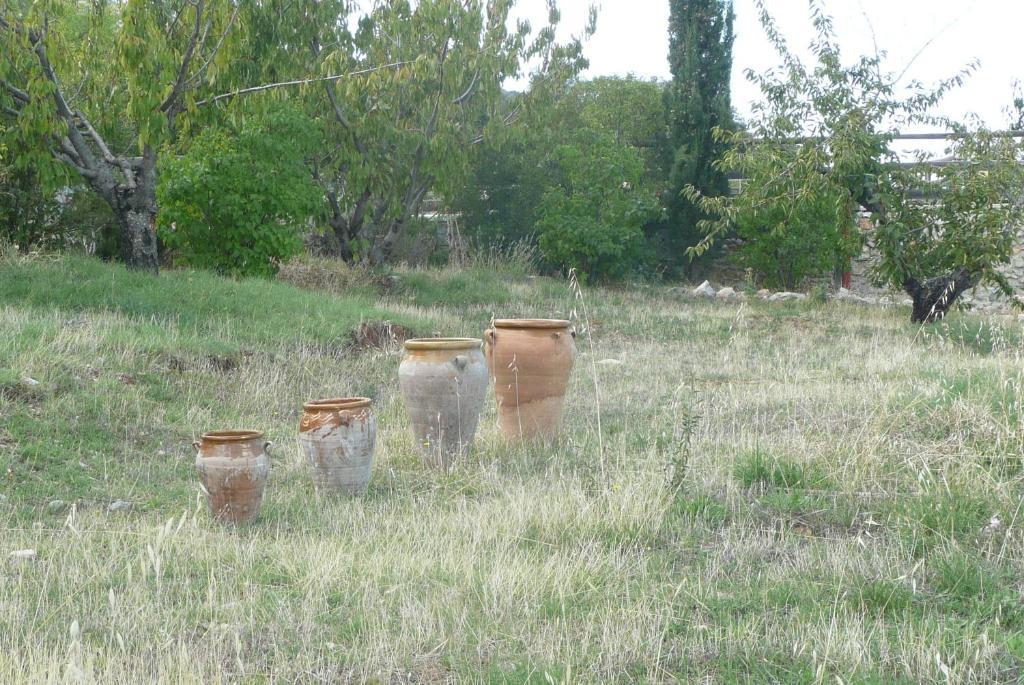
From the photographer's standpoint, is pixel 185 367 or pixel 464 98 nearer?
pixel 185 367

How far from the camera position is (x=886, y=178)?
12.4m

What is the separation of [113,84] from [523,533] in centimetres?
1058

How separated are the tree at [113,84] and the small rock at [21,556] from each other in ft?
24.5

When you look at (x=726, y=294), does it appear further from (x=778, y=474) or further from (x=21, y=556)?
(x=21, y=556)

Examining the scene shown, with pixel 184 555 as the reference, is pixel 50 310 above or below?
above

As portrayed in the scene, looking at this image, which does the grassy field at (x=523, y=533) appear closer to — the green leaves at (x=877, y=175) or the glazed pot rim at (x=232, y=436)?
the glazed pot rim at (x=232, y=436)

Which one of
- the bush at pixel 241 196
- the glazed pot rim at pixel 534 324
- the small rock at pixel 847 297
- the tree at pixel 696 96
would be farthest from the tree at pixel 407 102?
the glazed pot rim at pixel 534 324

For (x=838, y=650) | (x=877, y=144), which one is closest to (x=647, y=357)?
(x=877, y=144)

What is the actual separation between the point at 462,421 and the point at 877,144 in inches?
330

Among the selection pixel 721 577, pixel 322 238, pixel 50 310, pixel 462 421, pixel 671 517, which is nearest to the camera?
pixel 721 577

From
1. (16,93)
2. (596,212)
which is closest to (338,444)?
(16,93)

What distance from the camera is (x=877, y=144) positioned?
489 inches

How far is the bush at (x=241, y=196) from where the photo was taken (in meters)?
12.5

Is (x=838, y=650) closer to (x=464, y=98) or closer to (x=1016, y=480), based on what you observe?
(x=1016, y=480)
